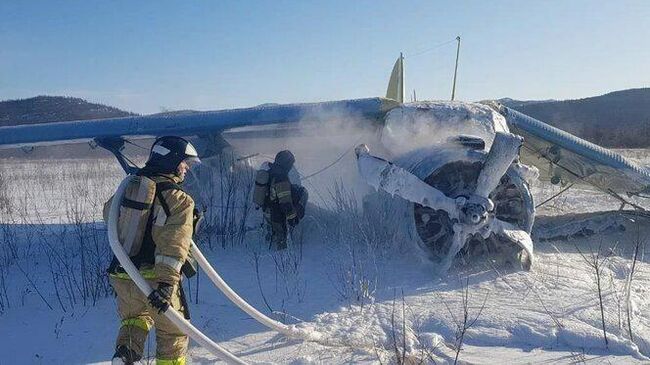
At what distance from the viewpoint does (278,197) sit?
788cm

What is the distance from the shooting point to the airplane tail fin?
15859mm

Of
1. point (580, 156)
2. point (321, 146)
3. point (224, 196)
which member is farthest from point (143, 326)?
point (580, 156)

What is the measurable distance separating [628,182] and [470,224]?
488cm

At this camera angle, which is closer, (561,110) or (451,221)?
(451,221)

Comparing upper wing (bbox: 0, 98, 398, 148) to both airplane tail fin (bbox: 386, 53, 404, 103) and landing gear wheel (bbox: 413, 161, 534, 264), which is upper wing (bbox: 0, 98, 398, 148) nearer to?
landing gear wheel (bbox: 413, 161, 534, 264)

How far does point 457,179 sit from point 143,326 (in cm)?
470

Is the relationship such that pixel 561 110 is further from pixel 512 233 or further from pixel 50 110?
pixel 512 233

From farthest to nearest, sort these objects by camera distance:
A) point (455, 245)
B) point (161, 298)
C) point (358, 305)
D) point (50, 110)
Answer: point (50, 110) < point (455, 245) < point (358, 305) < point (161, 298)

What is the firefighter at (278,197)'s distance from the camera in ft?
25.8

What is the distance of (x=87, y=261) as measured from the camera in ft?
23.5

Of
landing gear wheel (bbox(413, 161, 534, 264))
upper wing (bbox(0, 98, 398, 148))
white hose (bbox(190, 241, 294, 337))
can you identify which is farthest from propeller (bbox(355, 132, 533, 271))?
white hose (bbox(190, 241, 294, 337))

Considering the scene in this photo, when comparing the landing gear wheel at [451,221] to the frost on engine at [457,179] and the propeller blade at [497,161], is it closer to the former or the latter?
the frost on engine at [457,179]

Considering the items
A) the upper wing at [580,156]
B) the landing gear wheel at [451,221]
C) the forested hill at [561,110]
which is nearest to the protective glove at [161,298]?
the landing gear wheel at [451,221]

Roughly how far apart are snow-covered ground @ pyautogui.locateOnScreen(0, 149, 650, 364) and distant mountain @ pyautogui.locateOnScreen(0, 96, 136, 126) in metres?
72.3
